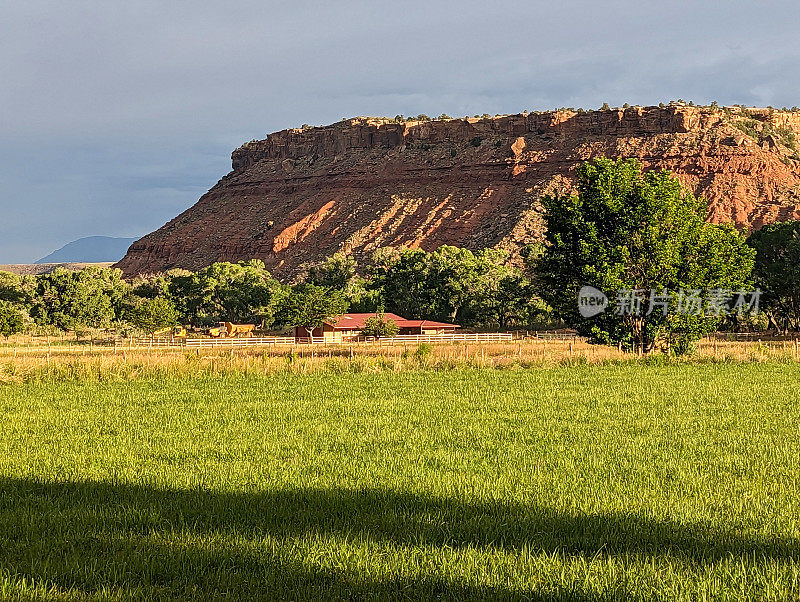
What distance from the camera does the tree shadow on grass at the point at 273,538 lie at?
6.88 m

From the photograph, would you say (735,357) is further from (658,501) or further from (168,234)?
(168,234)

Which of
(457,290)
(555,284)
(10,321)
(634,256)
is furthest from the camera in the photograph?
(457,290)

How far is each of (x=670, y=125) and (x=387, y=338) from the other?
9292 cm

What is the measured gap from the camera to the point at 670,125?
140 meters

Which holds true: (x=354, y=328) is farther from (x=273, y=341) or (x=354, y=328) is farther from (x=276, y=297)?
(x=276, y=297)

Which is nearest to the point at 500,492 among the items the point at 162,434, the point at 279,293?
the point at 162,434

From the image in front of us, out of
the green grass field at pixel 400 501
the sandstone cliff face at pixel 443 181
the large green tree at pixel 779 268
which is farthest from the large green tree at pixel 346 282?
the green grass field at pixel 400 501

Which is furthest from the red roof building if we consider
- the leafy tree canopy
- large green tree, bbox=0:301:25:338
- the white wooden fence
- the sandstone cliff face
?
the sandstone cliff face

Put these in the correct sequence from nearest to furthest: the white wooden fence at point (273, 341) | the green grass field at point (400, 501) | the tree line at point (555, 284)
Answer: the green grass field at point (400, 501) < the tree line at point (555, 284) < the white wooden fence at point (273, 341)

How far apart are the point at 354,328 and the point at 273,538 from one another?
68.8 metres

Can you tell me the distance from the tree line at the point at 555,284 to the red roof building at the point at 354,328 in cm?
149

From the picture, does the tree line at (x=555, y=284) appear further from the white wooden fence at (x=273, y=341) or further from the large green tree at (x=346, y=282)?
the white wooden fence at (x=273, y=341)

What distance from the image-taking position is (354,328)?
76.9m

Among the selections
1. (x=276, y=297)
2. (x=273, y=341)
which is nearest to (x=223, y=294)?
(x=276, y=297)
